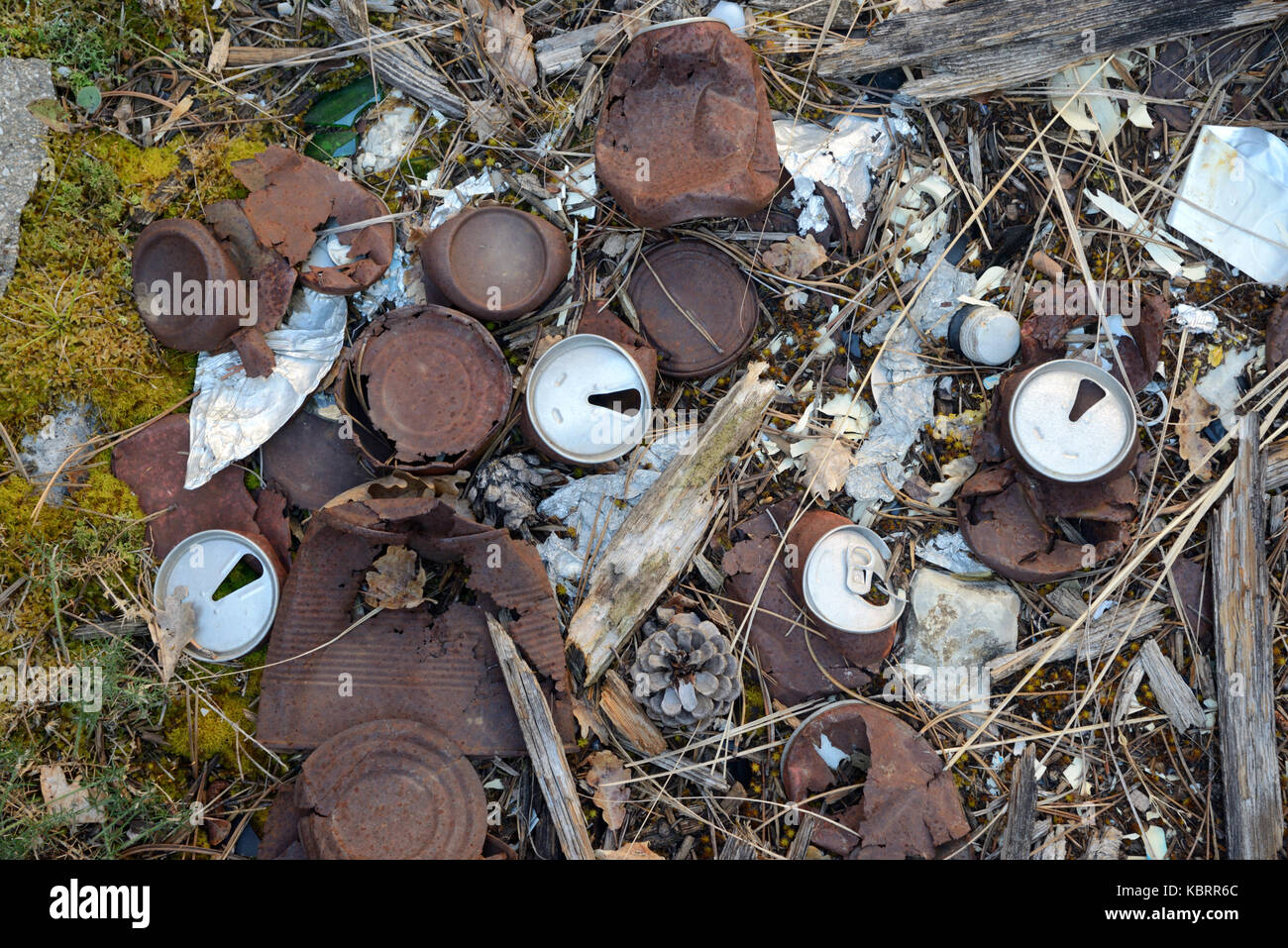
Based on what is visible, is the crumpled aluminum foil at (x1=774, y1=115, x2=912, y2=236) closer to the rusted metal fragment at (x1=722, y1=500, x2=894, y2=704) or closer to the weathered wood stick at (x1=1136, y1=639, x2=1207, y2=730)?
the rusted metal fragment at (x1=722, y1=500, x2=894, y2=704)

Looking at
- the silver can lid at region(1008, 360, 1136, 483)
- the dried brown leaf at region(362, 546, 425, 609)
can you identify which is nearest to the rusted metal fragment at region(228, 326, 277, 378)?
the dried brown leaf at region(362, 546, 425, 609)

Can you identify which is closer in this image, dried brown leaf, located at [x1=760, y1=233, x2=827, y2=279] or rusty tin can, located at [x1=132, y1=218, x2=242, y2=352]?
rusty tin can, located at [x1=132, y1=218, x2=242, y2=352]

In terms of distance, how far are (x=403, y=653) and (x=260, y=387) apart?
112 centimetres

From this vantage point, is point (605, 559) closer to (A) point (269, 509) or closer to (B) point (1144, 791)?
(A) point (269, 509)

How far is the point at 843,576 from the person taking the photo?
313 centimetres

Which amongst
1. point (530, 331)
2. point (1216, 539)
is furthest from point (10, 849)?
point (1216, 539)

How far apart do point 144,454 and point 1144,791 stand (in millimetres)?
3985

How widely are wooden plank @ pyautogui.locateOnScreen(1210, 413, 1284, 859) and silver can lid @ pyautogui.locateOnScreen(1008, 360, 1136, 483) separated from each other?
27.5 inches

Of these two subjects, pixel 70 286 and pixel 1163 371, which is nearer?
pixel 70 286

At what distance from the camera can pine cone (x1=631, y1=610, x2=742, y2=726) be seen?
300cm

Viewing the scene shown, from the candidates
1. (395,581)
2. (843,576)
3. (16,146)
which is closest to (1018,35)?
(843,576)

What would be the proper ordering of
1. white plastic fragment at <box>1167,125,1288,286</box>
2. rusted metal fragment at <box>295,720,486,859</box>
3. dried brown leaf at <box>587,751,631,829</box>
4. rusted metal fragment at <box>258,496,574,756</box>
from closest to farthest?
rusted metal fragment at <box>295,720,486,859</box> → rusted metal fragment at <box>258,496,574,756</box> → dried brown leaf at <box>587,751,631,829</box> → white plastic fragment at <box>1167,125,1288,286</box>

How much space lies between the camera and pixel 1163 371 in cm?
338

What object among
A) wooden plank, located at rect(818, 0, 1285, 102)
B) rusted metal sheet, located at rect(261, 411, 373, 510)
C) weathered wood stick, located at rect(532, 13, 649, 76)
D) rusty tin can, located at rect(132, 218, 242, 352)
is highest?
weathered wood stick, located at rect(532, 13, 649, 76)
